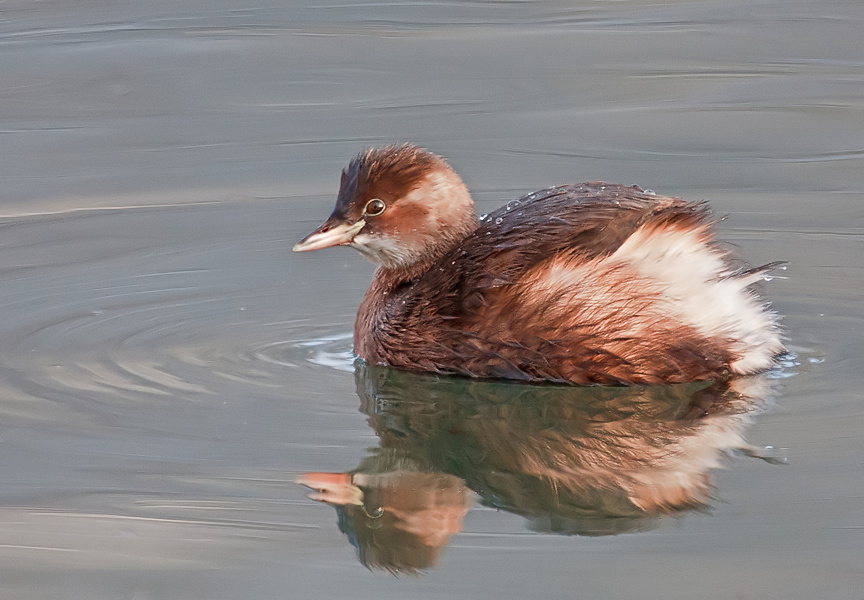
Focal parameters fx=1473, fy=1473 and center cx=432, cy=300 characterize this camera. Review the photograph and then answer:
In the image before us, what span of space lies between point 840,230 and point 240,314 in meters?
2.92

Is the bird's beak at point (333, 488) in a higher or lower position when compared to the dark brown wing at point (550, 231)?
lower

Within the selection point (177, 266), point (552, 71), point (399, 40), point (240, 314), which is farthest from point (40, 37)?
point (240, 314)

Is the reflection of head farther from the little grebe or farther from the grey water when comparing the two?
the little grebe

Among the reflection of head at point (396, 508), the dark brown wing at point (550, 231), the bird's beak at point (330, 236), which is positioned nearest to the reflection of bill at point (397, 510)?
the reflection of head at point (396, 508)

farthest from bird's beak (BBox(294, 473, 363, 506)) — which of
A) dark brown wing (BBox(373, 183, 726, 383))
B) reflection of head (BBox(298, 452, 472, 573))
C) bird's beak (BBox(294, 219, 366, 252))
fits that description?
bird's beak (BBox(294, 219, 366, 252))

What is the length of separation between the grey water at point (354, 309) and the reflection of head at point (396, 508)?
0.01 meters

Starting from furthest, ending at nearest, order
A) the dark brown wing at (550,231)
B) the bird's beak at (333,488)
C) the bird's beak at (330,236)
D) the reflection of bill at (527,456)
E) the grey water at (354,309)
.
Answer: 1. the bird's beak at (330,236)
2. the dark brown wing at (550,231)
3. the bird's beak at (333,488)
4. the reflection of bill at (527,456)
5. the grey water at (354,309)

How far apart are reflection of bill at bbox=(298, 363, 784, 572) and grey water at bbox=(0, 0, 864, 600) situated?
0.04ft

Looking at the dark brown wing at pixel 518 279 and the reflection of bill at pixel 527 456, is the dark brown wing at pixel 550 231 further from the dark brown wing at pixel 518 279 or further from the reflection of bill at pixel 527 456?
Result: the reflection of bill at pixel 527 456

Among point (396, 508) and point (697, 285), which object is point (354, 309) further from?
point (396, 508)

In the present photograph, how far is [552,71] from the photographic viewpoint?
32.4ft

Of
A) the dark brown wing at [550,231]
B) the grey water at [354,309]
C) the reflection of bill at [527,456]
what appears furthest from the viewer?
the dark brown wing at [550,231]

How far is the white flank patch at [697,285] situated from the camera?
532 cm

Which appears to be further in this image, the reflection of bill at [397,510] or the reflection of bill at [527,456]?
the reflection of bill at [527,456]
